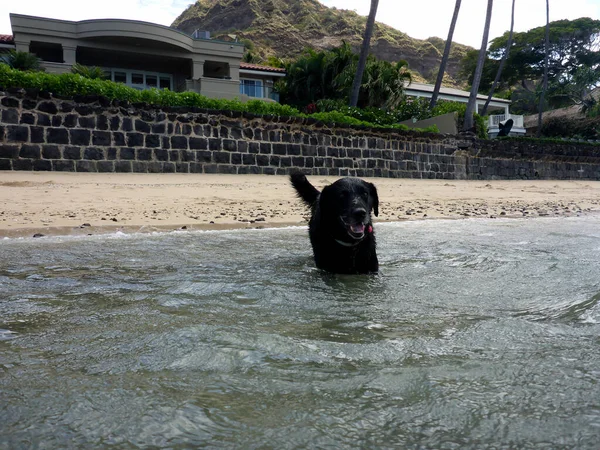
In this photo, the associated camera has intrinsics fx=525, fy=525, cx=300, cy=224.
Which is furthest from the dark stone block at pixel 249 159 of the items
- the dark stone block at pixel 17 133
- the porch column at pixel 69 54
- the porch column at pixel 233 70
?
the porch column at pixel 233 70

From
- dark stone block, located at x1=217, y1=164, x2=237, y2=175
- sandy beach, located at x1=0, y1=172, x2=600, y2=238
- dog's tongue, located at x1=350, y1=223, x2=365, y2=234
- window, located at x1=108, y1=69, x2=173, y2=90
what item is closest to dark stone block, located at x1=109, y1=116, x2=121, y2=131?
sandy beach, located at x1=0, y1=172, x2=600, y2=238

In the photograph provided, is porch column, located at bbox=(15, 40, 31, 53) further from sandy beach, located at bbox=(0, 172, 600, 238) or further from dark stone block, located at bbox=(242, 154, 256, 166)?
sandy beach, located at bbox=(0, 172, 600, 238)

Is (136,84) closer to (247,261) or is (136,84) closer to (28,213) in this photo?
(28,213)

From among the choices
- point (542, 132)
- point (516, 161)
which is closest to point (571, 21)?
point (542, 132)

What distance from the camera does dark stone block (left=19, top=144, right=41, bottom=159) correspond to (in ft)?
37.6

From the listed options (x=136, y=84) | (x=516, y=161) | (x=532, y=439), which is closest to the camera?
(x=532, y=439)

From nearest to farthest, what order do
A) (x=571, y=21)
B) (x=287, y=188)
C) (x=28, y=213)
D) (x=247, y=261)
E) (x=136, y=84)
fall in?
1. (x=247, y=261)
2. (x=28, y=213)
3. (x=287, y=188)
4. (x=136, y=84)
5. (x=571, y=21)

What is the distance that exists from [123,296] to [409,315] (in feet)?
5.98

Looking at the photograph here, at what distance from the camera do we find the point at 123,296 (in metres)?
3.41

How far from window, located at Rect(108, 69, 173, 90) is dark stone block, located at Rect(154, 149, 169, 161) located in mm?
17270

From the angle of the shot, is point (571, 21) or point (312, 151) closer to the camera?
point (312, 151)

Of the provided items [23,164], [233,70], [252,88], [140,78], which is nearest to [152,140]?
[23,164]

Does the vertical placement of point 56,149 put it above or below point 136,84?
below

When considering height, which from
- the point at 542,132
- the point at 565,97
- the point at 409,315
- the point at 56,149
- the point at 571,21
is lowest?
the point at 409,315
